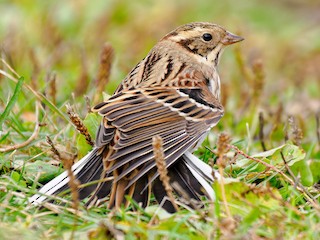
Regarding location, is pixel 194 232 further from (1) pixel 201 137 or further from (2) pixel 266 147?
(2) pixel 266 147

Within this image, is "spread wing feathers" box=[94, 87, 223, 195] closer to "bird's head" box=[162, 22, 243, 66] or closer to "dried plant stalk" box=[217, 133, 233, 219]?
"dried plant stalk" box=[217, 133, 233, 219]

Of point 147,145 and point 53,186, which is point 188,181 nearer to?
point 147,145

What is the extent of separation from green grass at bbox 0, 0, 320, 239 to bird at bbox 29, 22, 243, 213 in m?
0.11

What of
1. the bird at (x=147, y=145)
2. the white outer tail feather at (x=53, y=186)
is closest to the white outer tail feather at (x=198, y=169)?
the bird at (x=147, y=145)

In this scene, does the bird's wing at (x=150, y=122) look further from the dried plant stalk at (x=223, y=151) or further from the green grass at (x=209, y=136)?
the dried plant stalk at (x=223, y=151)

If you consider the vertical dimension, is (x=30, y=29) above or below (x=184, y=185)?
above

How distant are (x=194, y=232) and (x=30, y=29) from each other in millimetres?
5386

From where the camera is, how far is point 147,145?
12.5ft

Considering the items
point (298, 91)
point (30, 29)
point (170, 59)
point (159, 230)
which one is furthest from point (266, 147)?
point (30, 29)

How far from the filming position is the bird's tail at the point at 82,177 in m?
3.85

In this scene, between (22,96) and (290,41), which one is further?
(290,41)

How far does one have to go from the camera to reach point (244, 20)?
11.0 metres

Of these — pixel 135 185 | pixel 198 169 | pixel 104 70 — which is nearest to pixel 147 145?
pixel 135 185

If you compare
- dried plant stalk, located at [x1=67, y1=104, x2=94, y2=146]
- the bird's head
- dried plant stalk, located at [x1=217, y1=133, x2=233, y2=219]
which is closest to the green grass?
dried plant stalk, located at [x1=217, y1=133, x2=233, y2=219]
